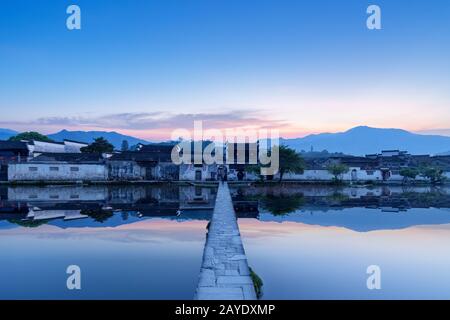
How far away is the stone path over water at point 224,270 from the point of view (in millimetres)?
4930

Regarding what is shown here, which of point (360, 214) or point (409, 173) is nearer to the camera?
point (360, 214)

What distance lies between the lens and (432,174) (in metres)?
35.5

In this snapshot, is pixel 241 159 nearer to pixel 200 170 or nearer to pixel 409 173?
pixel 200 170

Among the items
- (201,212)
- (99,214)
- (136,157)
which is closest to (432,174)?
(201,212)

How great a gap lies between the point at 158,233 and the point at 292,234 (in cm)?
411

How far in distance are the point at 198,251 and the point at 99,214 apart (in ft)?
22.9

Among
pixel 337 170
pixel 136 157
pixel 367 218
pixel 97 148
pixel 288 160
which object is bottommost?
pixel 367 218

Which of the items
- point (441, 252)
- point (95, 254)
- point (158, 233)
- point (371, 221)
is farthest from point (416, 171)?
point (95, 254)

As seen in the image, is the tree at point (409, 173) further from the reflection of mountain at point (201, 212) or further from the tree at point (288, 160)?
the reflection of mountain at point (201, 212)

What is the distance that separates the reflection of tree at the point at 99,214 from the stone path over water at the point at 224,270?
223 inches

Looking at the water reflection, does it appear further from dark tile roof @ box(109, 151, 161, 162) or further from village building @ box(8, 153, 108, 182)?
dark tile roof @ box(109, 151, 161, 162)

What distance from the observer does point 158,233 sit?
10.4m
